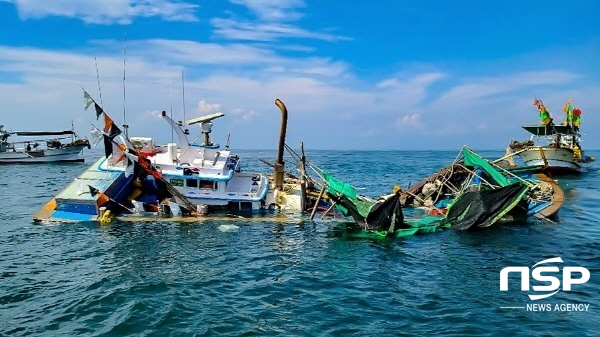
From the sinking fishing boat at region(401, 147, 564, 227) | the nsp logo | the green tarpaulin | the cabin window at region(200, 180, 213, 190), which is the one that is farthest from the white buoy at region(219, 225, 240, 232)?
the green tarpaulin

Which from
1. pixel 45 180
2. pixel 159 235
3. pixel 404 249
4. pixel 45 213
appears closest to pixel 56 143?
pixel 45 180

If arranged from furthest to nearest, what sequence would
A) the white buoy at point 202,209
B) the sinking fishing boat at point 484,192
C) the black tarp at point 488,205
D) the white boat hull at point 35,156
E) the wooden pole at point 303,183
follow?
the white boat hull at point 35,156, the wooden pole at point 303,183, the white buoy at point 202,209, the sinking fishing boat at point 484,192, the black tarp at point 488,205

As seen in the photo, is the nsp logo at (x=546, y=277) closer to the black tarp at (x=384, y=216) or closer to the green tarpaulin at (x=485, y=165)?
the black tarp at (x=384, y=216)

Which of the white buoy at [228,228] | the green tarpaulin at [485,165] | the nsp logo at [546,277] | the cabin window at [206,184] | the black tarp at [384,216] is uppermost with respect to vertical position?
the green tarpaulin at [485,165]

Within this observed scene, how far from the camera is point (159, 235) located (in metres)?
20.8

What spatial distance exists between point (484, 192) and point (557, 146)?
37479 mm

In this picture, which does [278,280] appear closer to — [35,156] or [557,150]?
[557,150]

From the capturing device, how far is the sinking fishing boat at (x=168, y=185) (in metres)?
23.3

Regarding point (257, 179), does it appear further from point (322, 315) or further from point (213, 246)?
point (322, 315)

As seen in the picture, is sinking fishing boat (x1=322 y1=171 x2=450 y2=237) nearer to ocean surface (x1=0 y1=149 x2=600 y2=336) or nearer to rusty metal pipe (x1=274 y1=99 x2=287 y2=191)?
ocean surface (x1=0 y1=149 x2=600 y2=336)

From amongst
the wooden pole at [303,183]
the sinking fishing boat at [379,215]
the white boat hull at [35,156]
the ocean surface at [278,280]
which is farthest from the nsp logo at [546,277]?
the white boat hull at [35,156]

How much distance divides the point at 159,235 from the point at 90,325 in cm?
956

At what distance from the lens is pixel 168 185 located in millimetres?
24469

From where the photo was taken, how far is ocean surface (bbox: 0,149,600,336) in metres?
11.5
